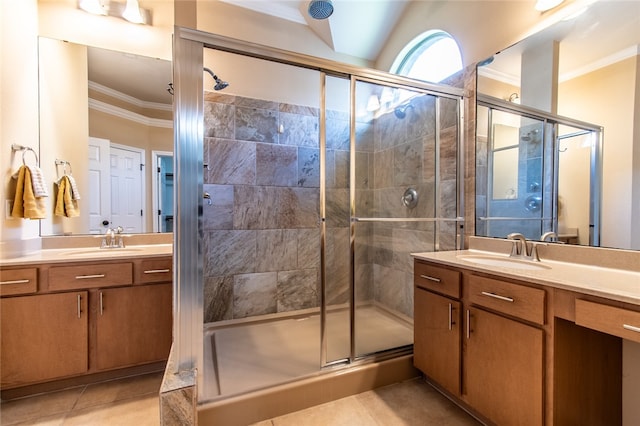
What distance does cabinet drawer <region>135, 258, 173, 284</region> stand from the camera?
187 cm

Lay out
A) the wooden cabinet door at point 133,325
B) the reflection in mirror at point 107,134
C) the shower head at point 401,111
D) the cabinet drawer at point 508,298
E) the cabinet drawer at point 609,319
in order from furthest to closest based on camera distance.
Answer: the shower head at point 401,111, the reflection in mirror at point 107,134, the wooden cabinet door at point 133,325, the cabinet drawer at point 508,298, the cabinet drawer at point 609,319

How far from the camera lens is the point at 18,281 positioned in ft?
5.28

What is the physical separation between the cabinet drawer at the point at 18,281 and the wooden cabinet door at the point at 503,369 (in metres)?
2.52

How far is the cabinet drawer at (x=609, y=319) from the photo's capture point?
913 mm

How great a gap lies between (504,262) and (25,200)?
3.09 metres

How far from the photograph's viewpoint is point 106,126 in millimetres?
2180

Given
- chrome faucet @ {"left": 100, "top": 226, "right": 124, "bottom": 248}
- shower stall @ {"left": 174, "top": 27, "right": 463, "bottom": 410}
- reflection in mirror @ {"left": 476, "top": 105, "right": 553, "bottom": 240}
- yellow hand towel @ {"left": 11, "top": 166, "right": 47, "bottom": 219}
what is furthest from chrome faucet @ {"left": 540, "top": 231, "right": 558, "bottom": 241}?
yellow hand towel @ {"left": 11, "top": 166, "right": 47, "bottom": 219}

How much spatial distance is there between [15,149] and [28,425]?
167 cm

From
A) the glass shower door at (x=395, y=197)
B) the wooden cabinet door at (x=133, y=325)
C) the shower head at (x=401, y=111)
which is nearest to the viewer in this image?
the wooden cabinet door at (x=133, y=325)

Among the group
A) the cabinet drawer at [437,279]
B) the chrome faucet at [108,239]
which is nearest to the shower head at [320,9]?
the cabinet drawer at [437,279]

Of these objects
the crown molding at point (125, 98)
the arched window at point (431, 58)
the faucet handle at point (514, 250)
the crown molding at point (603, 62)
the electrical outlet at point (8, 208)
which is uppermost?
the arched window at point (431, 58)

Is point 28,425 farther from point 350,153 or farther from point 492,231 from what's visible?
point 492,231

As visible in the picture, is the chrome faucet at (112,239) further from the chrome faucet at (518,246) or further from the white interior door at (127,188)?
the chrome faucet at (518,246)

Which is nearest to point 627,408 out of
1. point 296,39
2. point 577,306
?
point 577,306
